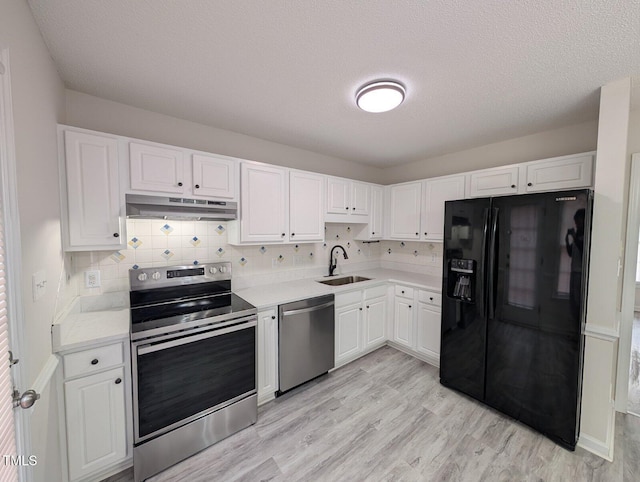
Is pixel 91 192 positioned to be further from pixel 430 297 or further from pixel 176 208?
pixel 430 297

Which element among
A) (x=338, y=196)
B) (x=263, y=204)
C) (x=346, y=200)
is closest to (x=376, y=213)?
(x=346, y=200)

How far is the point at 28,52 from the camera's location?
46.8 inches

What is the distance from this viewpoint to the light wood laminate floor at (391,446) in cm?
165

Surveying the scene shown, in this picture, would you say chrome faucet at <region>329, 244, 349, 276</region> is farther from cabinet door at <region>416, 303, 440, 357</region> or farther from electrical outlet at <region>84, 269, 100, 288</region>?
electrical outlet at <region>84, 269, 100, 288</region>

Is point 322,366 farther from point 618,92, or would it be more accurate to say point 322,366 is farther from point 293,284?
point 618,92

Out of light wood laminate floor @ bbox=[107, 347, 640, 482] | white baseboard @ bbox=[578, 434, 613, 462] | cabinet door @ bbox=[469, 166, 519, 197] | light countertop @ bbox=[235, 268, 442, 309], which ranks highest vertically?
cabinet door @ bbox=[469, 166, 519, 197]

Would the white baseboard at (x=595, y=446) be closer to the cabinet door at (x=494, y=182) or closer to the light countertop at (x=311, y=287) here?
the light countertop at (x=311, y=287)

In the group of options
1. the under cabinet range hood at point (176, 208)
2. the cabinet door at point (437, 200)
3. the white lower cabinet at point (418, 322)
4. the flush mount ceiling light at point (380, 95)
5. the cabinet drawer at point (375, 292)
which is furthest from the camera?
the cabinet drawer at point (375, 292)

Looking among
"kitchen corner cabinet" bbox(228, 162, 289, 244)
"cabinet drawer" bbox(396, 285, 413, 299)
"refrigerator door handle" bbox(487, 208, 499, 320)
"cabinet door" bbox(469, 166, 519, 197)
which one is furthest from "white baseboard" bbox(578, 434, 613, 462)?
"kitchen corner cabinet" bbox(228, 162, 289, 244)

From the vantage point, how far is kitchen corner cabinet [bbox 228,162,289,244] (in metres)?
2.37

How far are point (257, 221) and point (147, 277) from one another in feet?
3.25

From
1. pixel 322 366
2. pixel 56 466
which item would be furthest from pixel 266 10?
pixel 322 366

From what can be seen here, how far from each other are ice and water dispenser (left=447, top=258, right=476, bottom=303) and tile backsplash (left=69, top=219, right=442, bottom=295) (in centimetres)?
95

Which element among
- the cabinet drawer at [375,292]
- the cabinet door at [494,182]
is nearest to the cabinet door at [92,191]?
the cabinet drawer at [375,292]
